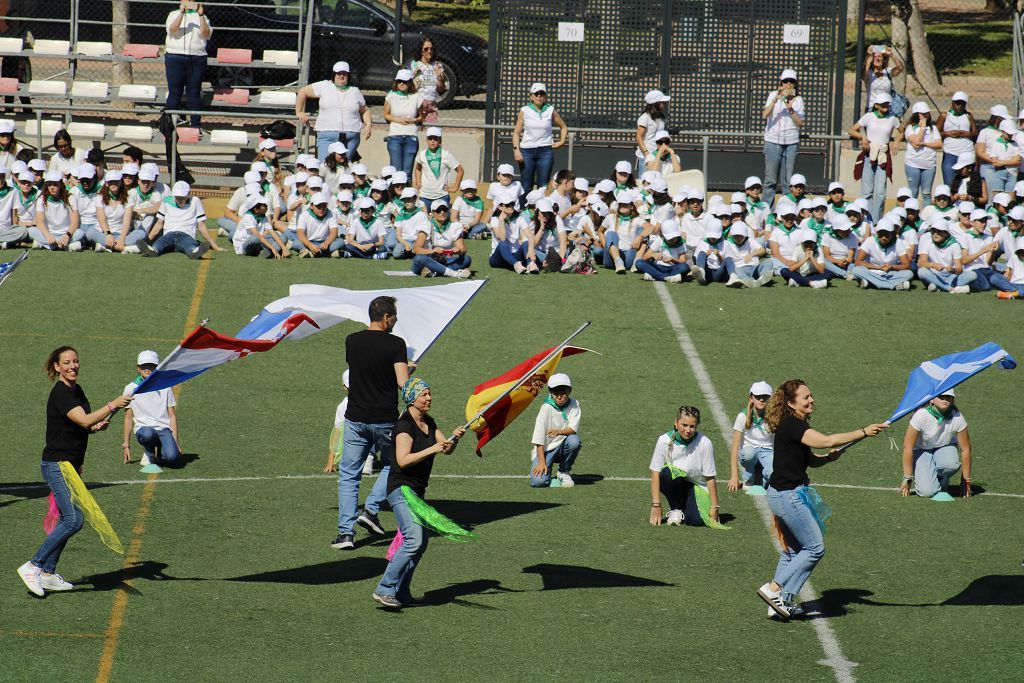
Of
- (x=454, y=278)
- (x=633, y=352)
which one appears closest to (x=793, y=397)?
(x=633, y=352)

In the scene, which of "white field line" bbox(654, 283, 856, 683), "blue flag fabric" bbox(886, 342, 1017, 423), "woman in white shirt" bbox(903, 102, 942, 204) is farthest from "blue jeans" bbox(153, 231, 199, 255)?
"blue flag fabric" bbox(886, 342, 1017, 423)

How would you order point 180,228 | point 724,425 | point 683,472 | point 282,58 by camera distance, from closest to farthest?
point 683,472 < point 724,425 < point 180,228 < point 282,58

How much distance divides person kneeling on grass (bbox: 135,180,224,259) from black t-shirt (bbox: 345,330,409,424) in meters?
10.9

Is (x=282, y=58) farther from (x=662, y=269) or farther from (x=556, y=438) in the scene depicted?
(x=556, y=438)

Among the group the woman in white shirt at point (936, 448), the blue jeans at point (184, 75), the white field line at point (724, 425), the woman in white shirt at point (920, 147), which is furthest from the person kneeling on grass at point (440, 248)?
the woman in white shirt at point (936, 448)

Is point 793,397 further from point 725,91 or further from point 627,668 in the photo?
point 725,91

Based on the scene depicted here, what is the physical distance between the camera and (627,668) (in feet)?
32.6

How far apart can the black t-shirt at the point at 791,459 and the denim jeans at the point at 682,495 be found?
231 cm

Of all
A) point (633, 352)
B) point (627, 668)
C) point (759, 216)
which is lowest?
point (627, 668)

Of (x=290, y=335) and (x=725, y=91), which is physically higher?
(x=725, y=91)

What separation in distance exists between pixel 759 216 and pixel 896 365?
4.33m

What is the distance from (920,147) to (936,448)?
34.6ft

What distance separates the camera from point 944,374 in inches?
449

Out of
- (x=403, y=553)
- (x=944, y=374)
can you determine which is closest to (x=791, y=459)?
(x=944, y=374)
